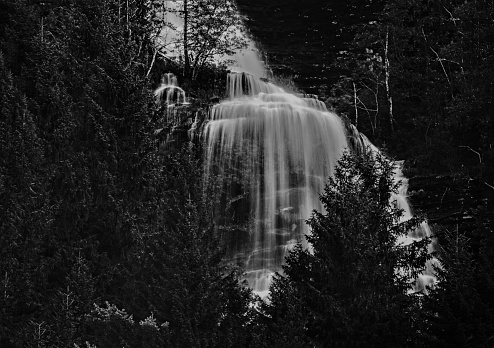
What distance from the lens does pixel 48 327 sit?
1020cm

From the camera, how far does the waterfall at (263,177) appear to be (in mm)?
18359

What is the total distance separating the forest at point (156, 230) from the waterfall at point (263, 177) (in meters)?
1.22

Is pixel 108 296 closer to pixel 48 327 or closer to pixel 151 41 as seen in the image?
pixel 48 327

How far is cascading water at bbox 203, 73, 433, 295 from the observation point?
18359 mm

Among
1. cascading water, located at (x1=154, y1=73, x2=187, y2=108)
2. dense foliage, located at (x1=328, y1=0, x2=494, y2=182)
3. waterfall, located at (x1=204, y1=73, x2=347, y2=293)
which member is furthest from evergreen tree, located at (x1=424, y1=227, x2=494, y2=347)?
cascading water, located at (x1=154, y1=73, x2=187, y2=108)

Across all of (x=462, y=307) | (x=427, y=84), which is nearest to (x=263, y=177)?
(x=462, y=307)

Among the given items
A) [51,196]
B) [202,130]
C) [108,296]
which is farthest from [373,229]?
[202,130]

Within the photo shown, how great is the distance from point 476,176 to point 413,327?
11.0 m

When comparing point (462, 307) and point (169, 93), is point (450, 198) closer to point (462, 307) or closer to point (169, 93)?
point (462, 307)

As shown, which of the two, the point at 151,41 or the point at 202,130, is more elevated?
the point at 151,41

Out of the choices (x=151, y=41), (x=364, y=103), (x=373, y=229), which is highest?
(x=151, y=41)

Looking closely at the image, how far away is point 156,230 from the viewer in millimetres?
12180

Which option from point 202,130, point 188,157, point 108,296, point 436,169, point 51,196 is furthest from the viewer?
point 436,169

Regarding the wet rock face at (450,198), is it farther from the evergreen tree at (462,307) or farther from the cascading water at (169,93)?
the cascading water at (169,93)
